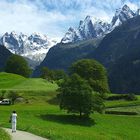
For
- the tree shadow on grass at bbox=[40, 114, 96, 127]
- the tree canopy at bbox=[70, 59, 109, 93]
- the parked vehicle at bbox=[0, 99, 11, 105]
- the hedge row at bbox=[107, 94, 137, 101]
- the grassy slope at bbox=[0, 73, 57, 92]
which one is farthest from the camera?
the tree canopy at bbox=[70, 59, 109, 93]

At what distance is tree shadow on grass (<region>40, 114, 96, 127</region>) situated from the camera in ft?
296

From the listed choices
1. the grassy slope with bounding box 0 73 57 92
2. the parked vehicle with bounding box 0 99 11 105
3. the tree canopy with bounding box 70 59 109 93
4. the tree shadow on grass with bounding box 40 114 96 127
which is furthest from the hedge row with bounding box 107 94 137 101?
the tree shadow on grass with bounding box 40 114 96 127

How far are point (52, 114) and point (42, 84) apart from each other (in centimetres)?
5745

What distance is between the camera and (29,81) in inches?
6250

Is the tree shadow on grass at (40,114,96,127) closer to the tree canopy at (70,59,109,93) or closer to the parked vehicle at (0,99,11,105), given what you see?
the parked vehicle at (0,99,11,105)

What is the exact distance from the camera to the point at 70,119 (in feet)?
311

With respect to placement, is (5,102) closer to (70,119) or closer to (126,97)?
(70,119)

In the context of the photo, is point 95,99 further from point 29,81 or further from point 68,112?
point 29,81

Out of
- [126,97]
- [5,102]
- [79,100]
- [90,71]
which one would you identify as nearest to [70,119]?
[79,100]

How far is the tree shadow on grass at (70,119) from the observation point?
90.2 meters

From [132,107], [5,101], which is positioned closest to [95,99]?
[132,107]

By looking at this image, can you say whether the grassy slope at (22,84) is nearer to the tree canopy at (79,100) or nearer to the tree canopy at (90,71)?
the tree canopy at (90,71)

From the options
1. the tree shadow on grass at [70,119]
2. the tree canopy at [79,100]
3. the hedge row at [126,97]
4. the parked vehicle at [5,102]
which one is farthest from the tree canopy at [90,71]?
the tree shadow on grass at [70,119]

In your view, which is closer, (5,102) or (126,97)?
(5,102)
